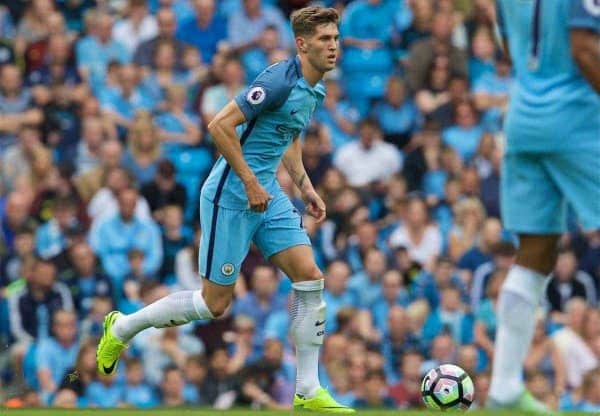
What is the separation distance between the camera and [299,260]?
9.39 meters

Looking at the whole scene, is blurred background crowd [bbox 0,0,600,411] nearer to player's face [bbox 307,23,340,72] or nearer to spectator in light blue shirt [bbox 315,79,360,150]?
spectator in light blue shirt [bbox 315,79,360,150]

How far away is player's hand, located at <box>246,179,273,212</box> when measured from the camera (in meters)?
8.87

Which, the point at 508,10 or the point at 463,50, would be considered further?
the point at 463,50

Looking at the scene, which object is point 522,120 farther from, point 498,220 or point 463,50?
point 463,50

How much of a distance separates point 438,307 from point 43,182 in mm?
3944

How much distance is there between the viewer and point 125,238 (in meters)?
14.8

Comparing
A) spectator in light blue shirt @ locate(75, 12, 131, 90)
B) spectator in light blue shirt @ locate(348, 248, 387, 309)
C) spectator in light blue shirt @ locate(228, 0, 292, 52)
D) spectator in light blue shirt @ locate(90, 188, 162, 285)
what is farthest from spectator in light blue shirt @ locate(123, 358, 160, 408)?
spectator in light blue shirt @ locate(228, 0, 292, 52)

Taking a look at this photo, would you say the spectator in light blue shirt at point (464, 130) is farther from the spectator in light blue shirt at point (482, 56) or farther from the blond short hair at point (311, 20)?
the blond short hair at point (311, 20)

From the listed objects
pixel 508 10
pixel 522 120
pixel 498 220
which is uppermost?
pixel 508 10

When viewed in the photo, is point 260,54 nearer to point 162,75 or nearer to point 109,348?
point 162,75

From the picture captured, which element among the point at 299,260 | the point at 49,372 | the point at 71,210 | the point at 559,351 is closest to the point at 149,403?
the point at 49,372

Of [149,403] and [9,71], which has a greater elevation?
[9,71]

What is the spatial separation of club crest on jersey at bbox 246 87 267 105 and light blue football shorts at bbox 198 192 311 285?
72 centimetres

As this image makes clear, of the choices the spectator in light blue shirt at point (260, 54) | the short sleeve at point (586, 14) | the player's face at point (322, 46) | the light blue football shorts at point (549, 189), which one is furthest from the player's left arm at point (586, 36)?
the spectator in light blue shirt at point (260, 54)
